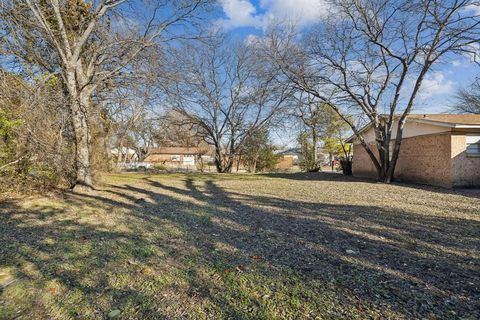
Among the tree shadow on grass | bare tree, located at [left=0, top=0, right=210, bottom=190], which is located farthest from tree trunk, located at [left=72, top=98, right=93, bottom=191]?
the tree shadow on grass

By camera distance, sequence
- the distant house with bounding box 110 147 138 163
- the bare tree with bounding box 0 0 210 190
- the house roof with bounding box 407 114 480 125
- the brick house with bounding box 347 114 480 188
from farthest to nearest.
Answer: the distant house with bounding box 110 147 138 163 < the house roof with bounding box 407 114 480 125 < the brick house with bounding box 347 114 480 188 < the bare tree with bounding box 0 0 210 190

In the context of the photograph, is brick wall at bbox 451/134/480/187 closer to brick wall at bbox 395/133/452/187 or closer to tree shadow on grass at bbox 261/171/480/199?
brick wall at bbox 395/133/452/187

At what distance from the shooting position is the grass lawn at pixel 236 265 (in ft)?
6.79

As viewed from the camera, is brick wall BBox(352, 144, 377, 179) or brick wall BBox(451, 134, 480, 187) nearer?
brick wall BBox(451, 134, 480, 187)

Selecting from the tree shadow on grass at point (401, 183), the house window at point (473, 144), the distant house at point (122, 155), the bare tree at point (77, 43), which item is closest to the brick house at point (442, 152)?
the house window at point (473, 144)

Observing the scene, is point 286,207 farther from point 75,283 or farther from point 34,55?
point 34,55

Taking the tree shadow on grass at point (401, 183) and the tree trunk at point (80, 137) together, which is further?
the tree shadow on grass at point (401, 183)

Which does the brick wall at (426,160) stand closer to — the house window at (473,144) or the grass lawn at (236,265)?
the house window at (473,144)

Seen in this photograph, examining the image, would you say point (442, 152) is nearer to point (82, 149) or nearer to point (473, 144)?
point (473, 144)

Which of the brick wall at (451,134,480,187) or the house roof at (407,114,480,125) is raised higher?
the house roof at (407,114,480,125)

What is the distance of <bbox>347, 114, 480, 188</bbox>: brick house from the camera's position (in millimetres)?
10172

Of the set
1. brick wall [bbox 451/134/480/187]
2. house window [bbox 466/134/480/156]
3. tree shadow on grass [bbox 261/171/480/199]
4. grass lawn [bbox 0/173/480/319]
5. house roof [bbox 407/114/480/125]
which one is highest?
house roof [bbox 407/114/480/125]

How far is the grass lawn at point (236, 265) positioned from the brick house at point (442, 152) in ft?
Result: 19.8

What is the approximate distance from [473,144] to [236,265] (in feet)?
38.4
